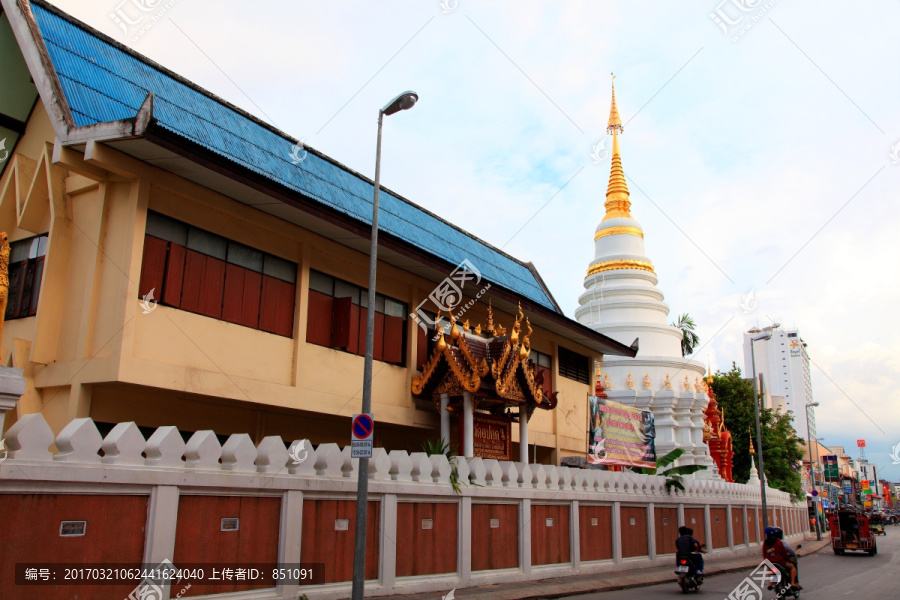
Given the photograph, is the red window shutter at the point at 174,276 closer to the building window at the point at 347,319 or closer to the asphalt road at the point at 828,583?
the building window at the point at 347,319

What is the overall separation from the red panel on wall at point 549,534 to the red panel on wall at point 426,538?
10.2 feet

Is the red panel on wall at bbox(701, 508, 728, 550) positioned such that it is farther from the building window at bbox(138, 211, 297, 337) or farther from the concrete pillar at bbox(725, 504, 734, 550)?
the building window at bbox(138, 211, 297, 337)

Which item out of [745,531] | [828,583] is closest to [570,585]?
[828,583]

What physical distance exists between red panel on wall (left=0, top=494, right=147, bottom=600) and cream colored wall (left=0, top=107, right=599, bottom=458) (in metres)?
3.37

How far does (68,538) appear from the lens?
9.04 m

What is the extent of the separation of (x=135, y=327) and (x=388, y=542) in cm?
576

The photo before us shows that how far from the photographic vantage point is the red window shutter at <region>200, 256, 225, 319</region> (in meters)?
14.4

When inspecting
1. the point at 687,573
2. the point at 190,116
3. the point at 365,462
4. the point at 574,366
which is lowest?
the point at 687,573

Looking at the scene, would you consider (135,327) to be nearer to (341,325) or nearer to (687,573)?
(341,325)

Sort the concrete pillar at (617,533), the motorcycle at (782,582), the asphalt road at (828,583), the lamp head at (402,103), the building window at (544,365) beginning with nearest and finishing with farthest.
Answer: the lamp head at (402,103) < the motorcycle at (782,582) < the asphalt road at (828,583) < the concrete pillar at (617,533) < the building window at (544,365)

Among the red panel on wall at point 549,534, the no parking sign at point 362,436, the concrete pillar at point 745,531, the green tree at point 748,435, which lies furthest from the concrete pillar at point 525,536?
the green tree at point 748,435

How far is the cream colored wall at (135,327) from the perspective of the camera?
1293 cm

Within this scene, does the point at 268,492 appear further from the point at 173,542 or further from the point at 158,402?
the point at 158,402

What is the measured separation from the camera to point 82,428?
938 centimetres
